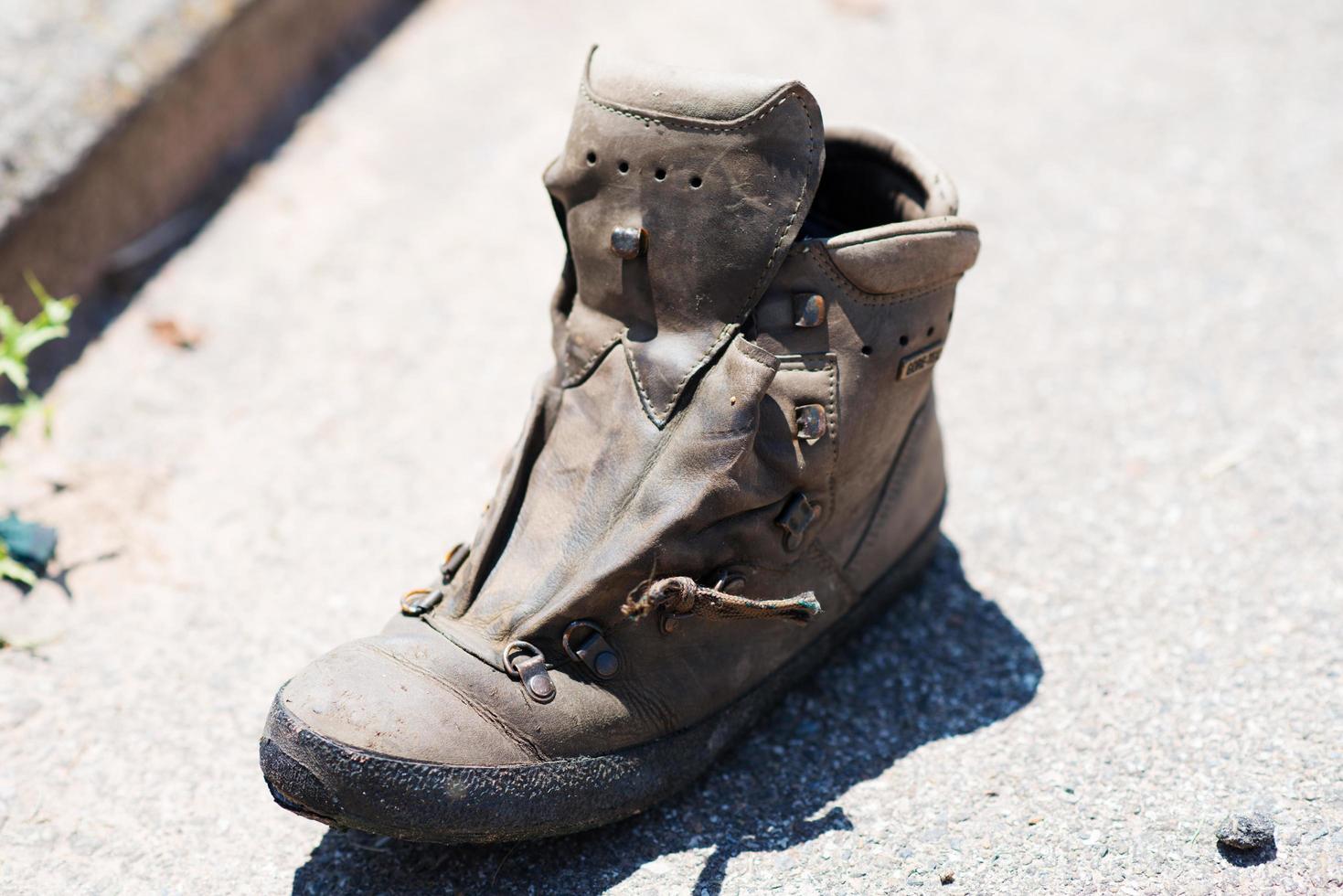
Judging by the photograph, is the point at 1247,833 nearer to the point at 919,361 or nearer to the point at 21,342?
the point at 919,361

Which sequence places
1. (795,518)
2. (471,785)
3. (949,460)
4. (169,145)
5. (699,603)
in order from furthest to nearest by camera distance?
(169,145) < (949,460) < (795,518) < (699,603) < (471,785)

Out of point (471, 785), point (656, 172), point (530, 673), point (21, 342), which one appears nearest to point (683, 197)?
point (656, 172)

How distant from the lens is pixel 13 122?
2838 mm

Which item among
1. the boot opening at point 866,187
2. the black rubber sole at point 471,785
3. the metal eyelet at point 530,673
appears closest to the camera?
the black rubber sole at point 471,785

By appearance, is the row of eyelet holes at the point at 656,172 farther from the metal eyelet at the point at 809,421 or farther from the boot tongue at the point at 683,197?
the metal eyelet at the point at 809,421

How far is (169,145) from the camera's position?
10.8 feet

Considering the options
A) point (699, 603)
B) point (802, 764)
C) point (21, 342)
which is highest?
point (699, 603)

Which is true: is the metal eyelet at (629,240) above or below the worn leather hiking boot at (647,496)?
above

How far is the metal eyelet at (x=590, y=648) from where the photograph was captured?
5.50 feet

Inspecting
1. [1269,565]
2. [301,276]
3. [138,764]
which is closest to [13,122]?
[301,276]

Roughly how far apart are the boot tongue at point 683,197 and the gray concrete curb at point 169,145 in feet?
5.58

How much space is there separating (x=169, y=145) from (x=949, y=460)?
91.0 inches

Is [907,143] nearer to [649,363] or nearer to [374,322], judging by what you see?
[649,363]

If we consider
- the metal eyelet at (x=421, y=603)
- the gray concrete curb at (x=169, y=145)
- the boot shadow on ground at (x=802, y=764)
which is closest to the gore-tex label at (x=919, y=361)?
the boot shadow on ground at (x=802, y=764)
